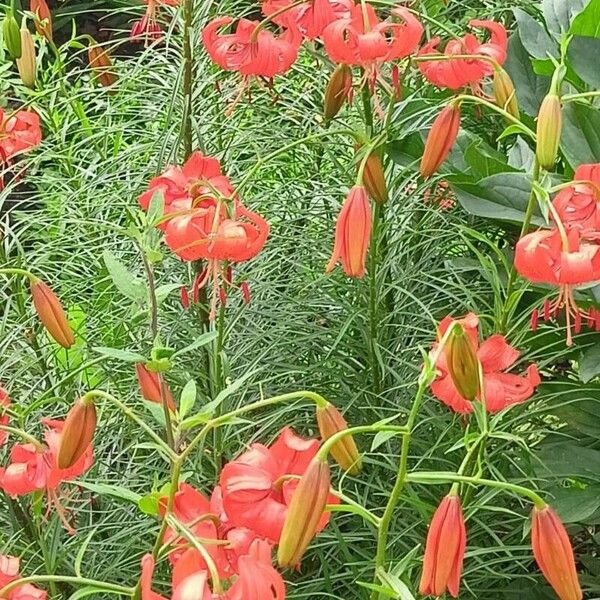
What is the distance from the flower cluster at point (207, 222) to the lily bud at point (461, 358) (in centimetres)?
25

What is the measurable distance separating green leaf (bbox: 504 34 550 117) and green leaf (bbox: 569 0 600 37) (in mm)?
122

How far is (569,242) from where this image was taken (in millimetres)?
817

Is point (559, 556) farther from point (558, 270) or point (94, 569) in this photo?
point (94, 569)

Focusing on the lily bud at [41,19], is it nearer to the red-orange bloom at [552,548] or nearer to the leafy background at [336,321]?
the leafy background at [336,321]

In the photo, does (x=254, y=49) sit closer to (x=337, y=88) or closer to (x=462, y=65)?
(x=337, y=88)

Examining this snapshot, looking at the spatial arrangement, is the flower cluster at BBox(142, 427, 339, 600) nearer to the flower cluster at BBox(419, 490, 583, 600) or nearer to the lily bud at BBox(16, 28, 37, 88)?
the flower cluster at BBox(419, 490, 583, 600)

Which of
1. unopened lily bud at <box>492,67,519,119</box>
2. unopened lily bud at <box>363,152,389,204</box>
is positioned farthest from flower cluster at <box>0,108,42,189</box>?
unopened lily bud at <box>492,67,519,119</box>

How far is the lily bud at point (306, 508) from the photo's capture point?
0.59m

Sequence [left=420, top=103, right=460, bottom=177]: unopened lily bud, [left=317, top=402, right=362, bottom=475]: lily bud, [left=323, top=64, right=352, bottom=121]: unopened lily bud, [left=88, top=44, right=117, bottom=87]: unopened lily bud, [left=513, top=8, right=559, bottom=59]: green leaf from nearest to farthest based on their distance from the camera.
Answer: [left=317, top=402, right=362, bottom=475]: lily bud → [left=420, top=103, right=460, bottom=177]: unopened lily bud → [left=323, top=64, right=352, bottom=121]: unopened lily bud → [left=513, top=8, right=559, bottom=59]: green leaf → [left=88, top=44, right=117, bottom=87]: unopened lily bud

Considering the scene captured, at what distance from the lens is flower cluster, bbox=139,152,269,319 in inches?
34.8

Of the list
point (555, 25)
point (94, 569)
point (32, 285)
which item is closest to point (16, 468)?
point (32, 285)

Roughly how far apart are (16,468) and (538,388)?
580 millimetres

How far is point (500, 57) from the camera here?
1.10 metres

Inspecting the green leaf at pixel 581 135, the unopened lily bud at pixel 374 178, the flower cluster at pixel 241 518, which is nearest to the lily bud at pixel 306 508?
the flower cluster at pixel 241 518
